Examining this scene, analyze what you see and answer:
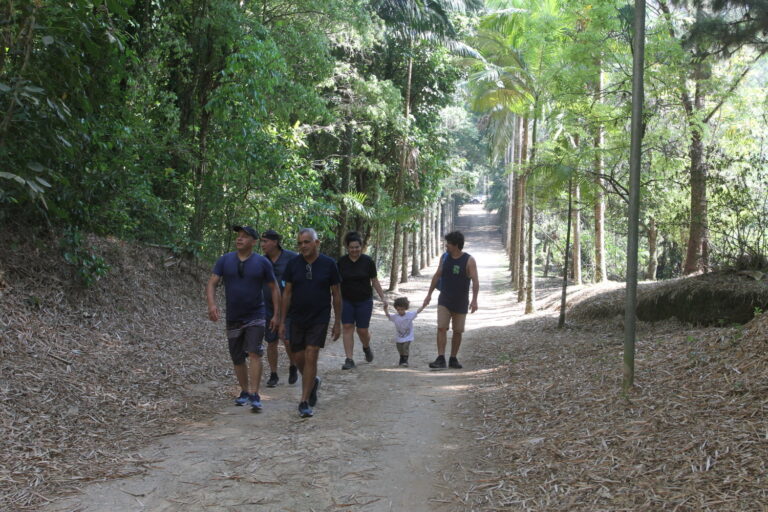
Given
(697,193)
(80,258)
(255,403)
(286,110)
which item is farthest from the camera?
(286,110)

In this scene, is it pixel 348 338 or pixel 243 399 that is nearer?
pixel 243 399

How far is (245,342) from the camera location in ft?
20.9

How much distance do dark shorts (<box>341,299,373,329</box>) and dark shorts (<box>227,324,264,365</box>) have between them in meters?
2.47

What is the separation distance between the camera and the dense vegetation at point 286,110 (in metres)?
6.49

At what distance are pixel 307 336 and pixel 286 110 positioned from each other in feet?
25.6

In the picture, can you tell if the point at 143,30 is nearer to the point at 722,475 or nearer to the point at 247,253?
the point at 247,253

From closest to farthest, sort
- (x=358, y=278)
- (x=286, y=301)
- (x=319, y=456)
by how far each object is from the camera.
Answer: (x=319, y=456), (x=286, y=301), (x=358, y=278)

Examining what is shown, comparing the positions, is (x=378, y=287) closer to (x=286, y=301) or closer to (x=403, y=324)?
(x=403, y=324)

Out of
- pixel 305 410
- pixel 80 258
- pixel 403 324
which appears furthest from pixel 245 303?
pixel 80 258

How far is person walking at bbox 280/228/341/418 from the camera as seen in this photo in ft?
20.6

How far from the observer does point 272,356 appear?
25.4ft

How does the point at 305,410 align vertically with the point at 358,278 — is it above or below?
below

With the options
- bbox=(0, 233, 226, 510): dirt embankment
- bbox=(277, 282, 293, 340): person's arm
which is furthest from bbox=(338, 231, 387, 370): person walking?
bbox=(277, 282, 293, 340): person's arm

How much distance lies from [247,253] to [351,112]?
506 inches
